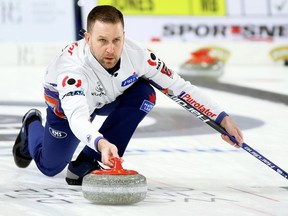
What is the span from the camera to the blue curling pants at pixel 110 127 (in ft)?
12.6

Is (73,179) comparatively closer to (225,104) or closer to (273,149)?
(273,149)

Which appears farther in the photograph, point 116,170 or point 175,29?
point 175,29

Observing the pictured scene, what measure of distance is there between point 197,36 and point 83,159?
8837 millimetres

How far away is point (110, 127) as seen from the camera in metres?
3.87

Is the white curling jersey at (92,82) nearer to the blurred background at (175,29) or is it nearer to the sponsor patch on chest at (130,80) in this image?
the sponsor patch on chest at (130,80)

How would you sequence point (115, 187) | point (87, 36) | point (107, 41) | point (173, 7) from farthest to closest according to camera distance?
point (173, 7), point (87, 36), point (107, 41), point (115, 187)

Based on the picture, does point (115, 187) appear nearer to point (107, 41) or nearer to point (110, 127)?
point (107, 41)

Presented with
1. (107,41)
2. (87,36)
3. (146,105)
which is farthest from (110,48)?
(146,105)

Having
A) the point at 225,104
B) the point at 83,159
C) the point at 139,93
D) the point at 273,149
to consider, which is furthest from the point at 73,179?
the point at 225,104

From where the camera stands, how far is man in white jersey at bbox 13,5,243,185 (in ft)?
11.3

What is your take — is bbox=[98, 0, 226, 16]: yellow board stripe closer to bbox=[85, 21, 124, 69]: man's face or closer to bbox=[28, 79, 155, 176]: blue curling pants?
bbox=[28, 79, 155, 176]: blue curling pants

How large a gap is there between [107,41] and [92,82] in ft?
0.82

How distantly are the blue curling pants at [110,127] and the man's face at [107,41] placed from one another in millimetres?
352

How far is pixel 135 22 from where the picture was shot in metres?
12.4
